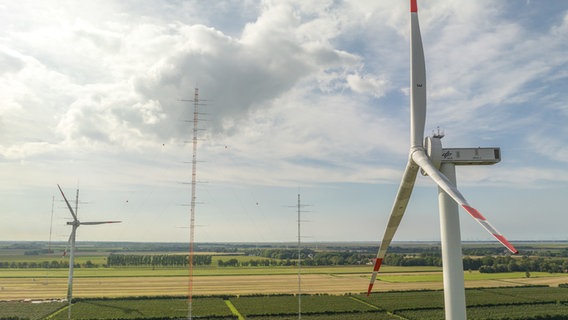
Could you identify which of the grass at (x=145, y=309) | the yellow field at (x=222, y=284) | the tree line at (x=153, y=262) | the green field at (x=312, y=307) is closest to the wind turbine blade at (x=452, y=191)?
the green field at (x=312, y=307)

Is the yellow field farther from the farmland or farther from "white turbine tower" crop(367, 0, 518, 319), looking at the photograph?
"white turbine tower" crop(367, 0, 518, 319)

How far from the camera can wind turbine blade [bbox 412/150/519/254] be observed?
1716 centimetres

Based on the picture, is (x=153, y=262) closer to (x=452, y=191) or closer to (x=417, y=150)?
(x=417, y=150)

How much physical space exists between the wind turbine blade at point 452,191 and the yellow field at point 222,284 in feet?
253

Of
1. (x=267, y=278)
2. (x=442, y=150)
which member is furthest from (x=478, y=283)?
(x=442, y=150)

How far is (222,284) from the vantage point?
112812 mm

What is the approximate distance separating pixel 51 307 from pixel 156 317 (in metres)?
26.0

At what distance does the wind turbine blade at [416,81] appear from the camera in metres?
27.9

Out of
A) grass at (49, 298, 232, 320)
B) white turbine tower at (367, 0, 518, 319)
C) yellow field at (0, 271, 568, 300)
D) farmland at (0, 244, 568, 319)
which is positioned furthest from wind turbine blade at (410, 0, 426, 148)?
yellow field at (0, 271, 568, 300)

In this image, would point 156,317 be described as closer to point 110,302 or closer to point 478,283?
point 110,302

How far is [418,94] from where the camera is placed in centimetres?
2806

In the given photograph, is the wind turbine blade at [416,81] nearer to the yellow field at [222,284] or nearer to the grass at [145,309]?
the grass at [145,309]

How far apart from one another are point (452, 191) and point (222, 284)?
101 m

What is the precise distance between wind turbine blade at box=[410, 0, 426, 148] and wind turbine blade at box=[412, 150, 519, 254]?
68.3 inches
